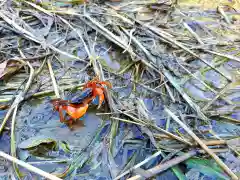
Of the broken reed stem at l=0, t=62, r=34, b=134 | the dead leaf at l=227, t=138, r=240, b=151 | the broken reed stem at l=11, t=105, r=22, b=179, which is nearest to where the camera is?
the broken reed stem at l=11, t=105, r=22, b=179

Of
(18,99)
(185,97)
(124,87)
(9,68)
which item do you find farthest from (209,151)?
(9,68)

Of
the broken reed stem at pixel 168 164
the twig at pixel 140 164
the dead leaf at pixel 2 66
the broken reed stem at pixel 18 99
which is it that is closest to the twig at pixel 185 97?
the broken reed stem at pixel 168 164

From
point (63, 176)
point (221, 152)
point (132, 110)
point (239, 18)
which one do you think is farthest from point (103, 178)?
point (239, 18)

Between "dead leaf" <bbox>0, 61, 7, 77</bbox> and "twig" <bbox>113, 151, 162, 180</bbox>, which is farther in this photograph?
"dead leaf" <bbox>0, 61, 7, 77</bbox>

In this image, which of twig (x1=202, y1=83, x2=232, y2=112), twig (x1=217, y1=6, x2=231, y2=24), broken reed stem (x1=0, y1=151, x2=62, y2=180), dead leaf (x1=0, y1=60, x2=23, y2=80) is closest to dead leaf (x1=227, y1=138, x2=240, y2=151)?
twig (x1=202, y1=83, x2=232, y2=112)

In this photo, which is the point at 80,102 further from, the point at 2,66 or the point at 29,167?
the point at 2,66

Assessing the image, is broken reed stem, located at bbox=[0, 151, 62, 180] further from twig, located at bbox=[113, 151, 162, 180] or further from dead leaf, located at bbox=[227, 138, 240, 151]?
dead leaf, located at bbox=[227, 138, 240, 151]

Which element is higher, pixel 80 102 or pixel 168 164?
pixel 80 102

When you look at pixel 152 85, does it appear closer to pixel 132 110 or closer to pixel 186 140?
pixel 132 110

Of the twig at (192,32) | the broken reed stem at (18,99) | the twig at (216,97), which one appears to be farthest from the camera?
the twig at (192,32)

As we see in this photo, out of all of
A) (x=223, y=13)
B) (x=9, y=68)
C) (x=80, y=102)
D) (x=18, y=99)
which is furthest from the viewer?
(x=223, y=13)

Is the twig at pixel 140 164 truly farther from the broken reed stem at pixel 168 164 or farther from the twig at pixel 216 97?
the twig at pixel 216 97
